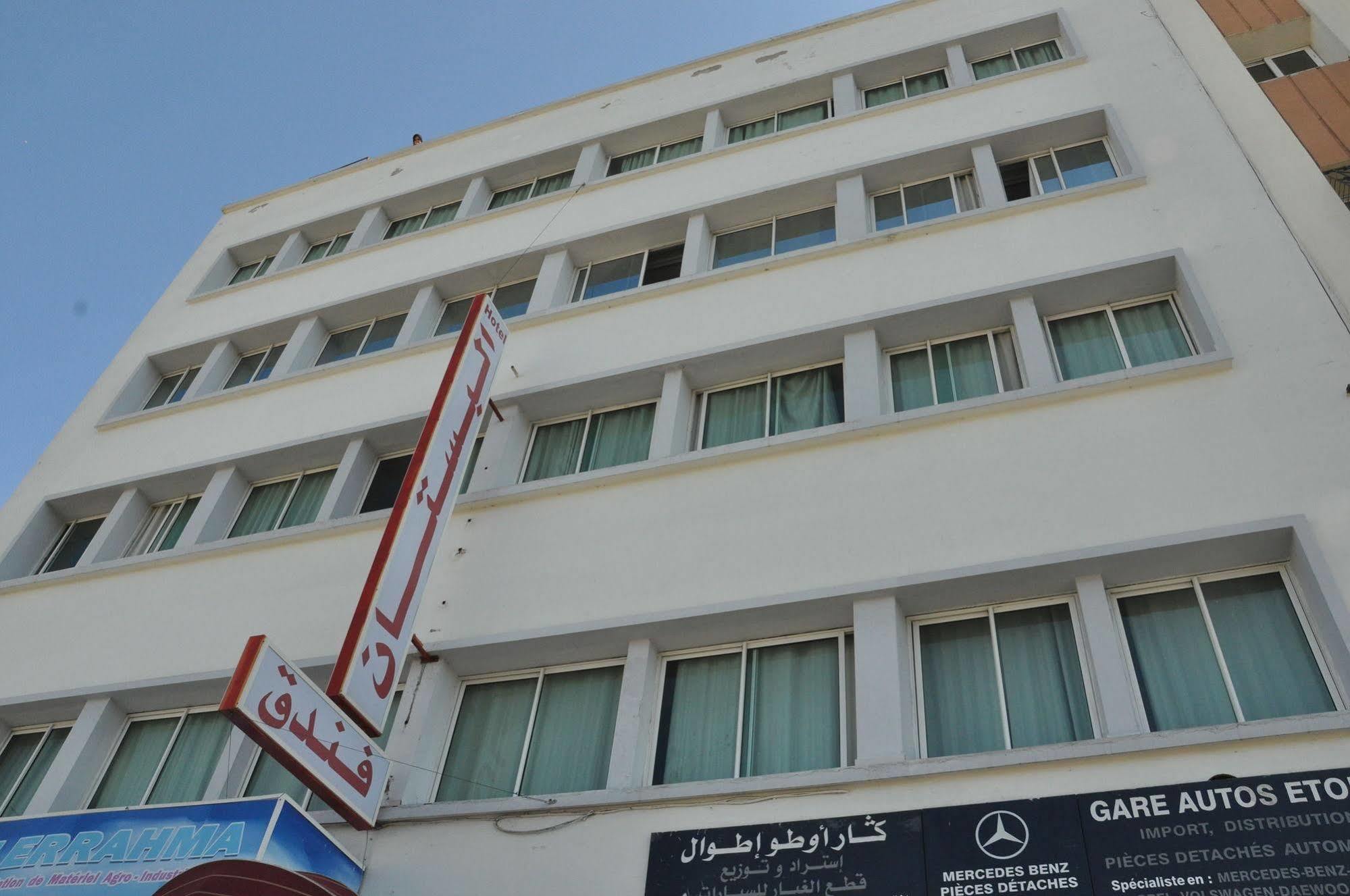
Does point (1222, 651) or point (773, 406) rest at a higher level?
point (773, 406)

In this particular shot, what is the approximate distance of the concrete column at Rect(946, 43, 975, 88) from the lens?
16469mm

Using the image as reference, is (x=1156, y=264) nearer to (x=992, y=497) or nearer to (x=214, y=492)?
(x=992, y=497)

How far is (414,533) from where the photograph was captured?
10.6m

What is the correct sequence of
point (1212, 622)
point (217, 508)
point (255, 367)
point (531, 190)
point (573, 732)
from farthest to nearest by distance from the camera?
point (531, 190)
point (255, 367)
point (217, 508)
point (573, 732)
point (1212, 622)

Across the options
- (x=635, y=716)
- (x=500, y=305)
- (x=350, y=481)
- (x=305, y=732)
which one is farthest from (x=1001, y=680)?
(x=500, y=305)

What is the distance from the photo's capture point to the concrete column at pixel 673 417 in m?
12.5

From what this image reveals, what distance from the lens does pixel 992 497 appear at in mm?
10148

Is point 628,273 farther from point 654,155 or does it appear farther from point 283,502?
point 283,502

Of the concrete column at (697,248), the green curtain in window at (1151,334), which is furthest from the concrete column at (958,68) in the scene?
the green curtain in window at (1151,334)

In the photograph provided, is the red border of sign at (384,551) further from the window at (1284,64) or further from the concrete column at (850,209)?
the window at (1284,64)

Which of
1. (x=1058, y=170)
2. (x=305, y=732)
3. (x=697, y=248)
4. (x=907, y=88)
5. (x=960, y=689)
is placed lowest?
(x=305, y=732)

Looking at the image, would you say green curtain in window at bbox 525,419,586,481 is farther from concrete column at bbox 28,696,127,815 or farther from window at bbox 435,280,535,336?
concrete column at bbox 28,696,127,815

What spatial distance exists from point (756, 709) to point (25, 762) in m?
9.26

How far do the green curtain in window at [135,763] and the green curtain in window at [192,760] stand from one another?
0.49 ft
